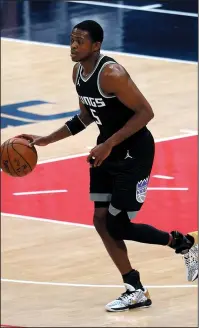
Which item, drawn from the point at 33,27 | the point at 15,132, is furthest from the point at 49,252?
the point at 33,27

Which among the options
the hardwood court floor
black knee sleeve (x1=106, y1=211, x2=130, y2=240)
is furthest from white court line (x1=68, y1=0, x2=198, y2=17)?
black knee sleeve (x1=106, y1=211, x2=130, y2=240)

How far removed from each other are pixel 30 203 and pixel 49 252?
1523 millimetres

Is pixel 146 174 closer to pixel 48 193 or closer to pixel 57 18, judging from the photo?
pixel 48 193

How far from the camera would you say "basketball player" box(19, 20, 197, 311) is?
8.73 meters

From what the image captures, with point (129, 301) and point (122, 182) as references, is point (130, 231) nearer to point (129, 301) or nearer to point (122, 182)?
point (122, 182)

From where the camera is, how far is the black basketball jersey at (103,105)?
29.1ft

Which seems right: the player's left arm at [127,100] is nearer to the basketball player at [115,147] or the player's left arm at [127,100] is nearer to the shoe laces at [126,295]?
the basketball player at [115,147]

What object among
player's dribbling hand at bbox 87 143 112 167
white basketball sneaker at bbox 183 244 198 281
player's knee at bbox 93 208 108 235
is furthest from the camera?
white basketball sneaker at bbox 183 244 198 281

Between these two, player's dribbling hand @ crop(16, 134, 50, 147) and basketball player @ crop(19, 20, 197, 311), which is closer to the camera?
basketball player @ crop(19, 20, 197, 311)

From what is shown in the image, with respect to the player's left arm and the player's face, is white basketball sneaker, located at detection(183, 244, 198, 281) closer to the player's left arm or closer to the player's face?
the player's left arm

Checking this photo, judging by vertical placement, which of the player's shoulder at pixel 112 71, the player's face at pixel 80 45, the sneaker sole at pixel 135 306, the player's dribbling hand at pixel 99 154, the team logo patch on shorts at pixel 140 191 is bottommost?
the sneaker sole at pixel 135 306

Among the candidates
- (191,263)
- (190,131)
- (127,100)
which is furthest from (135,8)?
(127,100)

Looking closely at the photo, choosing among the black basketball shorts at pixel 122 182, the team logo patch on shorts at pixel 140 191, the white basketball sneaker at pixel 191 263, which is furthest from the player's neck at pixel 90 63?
the white basketball sneaker at pixel 191 263

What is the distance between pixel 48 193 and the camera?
42.9 ft
